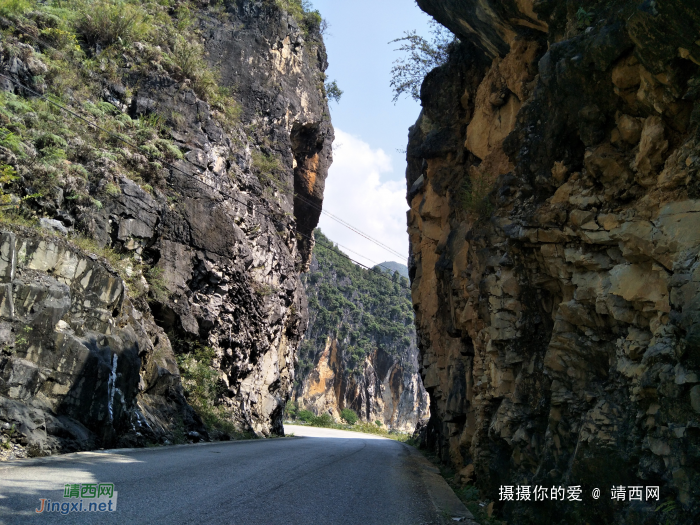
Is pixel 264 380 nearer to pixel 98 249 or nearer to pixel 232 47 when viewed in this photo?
pixel 98 249

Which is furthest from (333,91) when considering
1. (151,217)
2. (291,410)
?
(291,410)

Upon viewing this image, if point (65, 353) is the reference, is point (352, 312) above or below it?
above

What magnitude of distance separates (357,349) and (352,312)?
24.1 ft

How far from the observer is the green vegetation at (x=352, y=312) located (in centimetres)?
7425

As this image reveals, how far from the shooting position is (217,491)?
6.11 metres

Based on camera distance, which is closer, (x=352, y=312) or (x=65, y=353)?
(x=65, y=353)

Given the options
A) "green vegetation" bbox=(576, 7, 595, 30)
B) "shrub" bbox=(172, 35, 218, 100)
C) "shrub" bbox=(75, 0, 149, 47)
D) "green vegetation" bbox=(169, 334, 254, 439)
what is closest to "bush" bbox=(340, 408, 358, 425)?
"green vegetation" bbox=(169, 334, 254, 439)

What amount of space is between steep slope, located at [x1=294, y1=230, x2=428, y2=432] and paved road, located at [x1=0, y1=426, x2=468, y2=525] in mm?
57858

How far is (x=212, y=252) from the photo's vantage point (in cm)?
1980

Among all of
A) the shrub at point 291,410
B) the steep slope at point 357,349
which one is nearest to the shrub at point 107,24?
the shrub at point 291,410

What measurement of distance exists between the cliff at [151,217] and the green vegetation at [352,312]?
41.5m

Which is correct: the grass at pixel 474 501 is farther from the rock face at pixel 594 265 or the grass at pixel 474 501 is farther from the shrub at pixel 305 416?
the shrub at pixel 305 416

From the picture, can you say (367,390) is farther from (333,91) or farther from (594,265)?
(594,265)

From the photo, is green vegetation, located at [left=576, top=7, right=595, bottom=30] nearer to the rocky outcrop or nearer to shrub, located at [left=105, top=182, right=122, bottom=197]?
shrub, located at [left=105, top=182, right=122, bottom=197]
